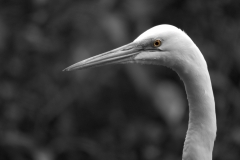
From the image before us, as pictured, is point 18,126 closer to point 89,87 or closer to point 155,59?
point 89,87

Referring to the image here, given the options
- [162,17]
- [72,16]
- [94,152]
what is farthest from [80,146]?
[162,17]

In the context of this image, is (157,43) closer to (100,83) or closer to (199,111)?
(199,111)

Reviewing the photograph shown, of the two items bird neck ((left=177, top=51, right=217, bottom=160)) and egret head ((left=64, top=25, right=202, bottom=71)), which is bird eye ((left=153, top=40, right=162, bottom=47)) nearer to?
egret head ((left=64, top=25, right=202, bottom=71))

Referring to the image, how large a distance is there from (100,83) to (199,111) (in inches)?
55.2

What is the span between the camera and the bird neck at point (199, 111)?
4.49ft

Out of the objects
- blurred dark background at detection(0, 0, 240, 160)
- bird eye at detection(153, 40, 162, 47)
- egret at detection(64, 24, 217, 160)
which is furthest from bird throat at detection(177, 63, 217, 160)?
blurred dark background at detection(0, 0, 240, 160)

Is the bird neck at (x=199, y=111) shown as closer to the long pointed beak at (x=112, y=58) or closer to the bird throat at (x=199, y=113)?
the bird throat at (x=199, y=113)

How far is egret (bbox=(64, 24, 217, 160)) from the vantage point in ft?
4.49

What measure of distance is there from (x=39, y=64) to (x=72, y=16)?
0.40 meters

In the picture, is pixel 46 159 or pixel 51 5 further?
pixel 51 5

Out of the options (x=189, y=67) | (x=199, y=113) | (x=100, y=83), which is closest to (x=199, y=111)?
(x=199, y=113)

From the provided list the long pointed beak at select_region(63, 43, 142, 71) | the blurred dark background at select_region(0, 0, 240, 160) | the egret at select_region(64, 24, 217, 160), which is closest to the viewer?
the egret at select_region(64, 24, 217, 160)

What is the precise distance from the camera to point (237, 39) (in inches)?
117

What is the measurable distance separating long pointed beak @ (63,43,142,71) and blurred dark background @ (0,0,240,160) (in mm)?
1015
